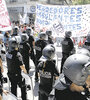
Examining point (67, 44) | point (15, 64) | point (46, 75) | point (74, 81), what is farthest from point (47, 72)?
point (67, 44)

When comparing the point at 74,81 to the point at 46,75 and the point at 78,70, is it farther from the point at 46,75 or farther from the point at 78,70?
the point at 46,75

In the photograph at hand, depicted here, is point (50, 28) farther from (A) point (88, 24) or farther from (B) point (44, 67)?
(B) point (44, 67)

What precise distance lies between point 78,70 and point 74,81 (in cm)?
16

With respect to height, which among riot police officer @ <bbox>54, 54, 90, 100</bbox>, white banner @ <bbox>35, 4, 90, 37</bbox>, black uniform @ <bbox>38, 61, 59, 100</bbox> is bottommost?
black uniform @ <bbox>38, 61, 59, 100</bbox>

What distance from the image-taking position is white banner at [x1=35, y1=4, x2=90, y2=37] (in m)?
7.60

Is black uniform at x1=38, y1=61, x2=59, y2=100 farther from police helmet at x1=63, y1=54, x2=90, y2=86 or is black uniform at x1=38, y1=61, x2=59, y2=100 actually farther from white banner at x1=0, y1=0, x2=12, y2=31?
white banner at x1=0, y1=0, x2=12, y2=31

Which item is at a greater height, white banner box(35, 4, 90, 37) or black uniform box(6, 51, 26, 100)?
white banner box(35, 4, 90, 37)

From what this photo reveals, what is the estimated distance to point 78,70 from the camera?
8.63 ft

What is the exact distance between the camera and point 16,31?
9.90m

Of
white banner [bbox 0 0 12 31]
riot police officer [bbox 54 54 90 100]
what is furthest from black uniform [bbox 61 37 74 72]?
riot police officer [bbox 54 54 90 100]

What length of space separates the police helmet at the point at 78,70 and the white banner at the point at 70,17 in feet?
16.9

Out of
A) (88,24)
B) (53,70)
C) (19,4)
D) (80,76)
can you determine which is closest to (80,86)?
(80,76)

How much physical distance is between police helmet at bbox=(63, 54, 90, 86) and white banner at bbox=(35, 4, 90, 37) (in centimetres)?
516

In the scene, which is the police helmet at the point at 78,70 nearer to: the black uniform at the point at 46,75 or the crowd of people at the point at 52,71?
the crowd of people at the point at 52,71
